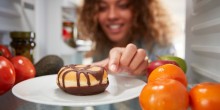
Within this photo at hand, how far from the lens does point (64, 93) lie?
0.56m

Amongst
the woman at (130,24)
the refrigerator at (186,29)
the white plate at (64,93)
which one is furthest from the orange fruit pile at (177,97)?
the woman at (130,24)

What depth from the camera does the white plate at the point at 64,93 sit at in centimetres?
46

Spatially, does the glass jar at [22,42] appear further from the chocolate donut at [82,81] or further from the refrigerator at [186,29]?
the chocolate donut at [82,81]

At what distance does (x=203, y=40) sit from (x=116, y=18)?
80 cm

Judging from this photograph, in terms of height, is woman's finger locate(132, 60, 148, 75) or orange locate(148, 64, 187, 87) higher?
orange locate(148, 64, 187, 87)

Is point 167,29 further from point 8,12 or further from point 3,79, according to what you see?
point 3,79

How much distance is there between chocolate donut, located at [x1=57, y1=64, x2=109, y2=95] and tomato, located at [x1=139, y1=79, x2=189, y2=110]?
18 cm

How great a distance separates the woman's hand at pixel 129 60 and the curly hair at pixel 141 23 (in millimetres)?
827

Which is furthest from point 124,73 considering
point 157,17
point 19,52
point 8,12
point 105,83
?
point 157,17

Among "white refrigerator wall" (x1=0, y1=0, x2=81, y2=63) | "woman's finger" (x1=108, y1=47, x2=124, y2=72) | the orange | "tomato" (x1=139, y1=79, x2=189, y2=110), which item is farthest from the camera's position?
"white refrigerator wall" (x1=0, y1=0, x2=81, y2=63)

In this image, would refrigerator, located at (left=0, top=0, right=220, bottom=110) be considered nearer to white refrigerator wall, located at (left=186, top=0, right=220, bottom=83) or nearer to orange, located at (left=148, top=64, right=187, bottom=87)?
white refrigerator wall, located at (left=186, top=0, right=220, bottom=83)

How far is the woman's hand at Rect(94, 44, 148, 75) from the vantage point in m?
0.70

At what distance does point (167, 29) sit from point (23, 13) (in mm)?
1066

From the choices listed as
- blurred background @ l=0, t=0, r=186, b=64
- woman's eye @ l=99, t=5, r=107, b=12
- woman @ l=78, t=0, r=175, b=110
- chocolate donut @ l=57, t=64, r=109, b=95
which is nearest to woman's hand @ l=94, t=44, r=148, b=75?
chocolate donut @ l=57, t=64, r=109, b=95
